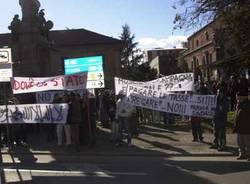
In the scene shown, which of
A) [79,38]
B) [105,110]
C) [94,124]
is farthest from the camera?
[79,38]

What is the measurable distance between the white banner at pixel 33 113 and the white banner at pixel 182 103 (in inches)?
90.8

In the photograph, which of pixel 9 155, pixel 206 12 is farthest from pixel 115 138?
pixel 206 12

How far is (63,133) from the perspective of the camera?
764 inches

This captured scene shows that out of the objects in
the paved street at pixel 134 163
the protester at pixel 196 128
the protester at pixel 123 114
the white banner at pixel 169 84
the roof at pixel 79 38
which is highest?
the roof at pixel 79 38

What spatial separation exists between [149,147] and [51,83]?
3798 millimetres

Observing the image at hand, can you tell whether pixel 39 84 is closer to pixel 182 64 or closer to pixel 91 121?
pixel 91 121

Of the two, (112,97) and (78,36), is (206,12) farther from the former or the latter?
(78,36)

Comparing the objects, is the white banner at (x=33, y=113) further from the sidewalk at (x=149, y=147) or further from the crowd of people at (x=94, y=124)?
the sidewalk at (x=149, y=147)

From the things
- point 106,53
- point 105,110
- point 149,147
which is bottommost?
point 149,147

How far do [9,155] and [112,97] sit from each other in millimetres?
5697

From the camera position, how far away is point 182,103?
63.2 ft

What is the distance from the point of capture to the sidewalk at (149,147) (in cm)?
1691

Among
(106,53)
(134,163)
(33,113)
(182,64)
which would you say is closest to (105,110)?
(33,113)

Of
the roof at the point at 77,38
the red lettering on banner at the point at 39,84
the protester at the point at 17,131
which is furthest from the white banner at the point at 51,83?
the roof at the point at 77,38
